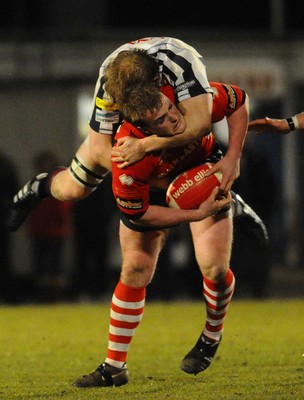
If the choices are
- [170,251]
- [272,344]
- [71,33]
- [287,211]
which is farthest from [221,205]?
[287,211]

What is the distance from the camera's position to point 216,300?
796cm

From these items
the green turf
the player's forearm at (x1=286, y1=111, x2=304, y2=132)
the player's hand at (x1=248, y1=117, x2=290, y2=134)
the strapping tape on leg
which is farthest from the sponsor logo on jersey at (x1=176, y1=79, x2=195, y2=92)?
the green turf

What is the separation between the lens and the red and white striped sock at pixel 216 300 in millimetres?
7918

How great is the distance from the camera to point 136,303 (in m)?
7.62

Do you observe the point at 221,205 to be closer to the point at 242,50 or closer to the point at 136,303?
the point at 136,303

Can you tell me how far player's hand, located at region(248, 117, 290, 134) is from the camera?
7777mm

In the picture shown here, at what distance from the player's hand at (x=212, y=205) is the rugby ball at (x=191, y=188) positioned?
4 cm

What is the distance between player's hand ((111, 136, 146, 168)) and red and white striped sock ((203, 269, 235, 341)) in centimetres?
121

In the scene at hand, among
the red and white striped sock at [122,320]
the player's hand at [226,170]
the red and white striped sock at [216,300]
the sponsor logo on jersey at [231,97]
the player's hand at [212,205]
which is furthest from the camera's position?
the red and white striped sock at [216,300]

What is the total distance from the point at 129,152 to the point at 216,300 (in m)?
1.40

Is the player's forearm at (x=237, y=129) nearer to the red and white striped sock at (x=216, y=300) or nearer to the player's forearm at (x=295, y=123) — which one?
the player's forearm at (x=295, y=123)

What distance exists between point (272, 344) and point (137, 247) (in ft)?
8.78

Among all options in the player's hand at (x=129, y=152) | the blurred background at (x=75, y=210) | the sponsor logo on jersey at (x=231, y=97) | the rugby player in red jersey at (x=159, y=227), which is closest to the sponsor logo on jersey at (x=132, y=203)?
the rugby player in red jersey at (x=159, y=227)

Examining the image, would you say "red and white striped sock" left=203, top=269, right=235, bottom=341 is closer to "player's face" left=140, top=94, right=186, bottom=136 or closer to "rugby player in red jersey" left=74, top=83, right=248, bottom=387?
"rugby player in red jersey" left=74, top=83, right=248, bottom=387
